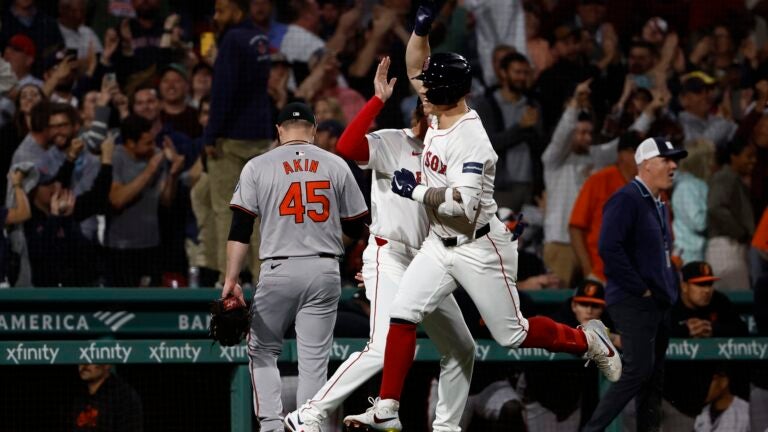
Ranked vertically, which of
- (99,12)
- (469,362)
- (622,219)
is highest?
(99,12)

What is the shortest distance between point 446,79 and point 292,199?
0.91 metres

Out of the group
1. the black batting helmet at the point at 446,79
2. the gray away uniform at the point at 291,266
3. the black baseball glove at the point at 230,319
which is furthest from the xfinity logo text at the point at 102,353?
the black batting helmet at the point at 446,79

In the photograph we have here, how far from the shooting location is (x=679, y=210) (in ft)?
26.3

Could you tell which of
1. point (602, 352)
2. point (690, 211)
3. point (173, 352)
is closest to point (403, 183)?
point (602, 352)

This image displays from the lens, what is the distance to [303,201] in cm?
497

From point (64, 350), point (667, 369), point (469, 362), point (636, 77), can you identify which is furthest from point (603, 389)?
point (636, 77)

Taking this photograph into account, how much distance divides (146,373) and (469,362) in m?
1.97

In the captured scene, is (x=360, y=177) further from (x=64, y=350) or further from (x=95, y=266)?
(x=64, y=350)

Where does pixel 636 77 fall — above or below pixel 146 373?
above

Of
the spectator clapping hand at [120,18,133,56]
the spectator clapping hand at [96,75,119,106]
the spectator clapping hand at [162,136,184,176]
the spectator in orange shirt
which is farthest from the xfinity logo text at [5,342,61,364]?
the spectator in orange shirt

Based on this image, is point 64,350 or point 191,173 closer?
point 64,350

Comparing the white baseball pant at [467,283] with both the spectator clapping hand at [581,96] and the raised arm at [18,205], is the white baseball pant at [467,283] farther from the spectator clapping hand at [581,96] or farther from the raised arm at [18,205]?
the spectator clapping hand at [581,96]

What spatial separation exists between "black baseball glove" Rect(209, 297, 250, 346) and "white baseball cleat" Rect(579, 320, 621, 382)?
1.42m

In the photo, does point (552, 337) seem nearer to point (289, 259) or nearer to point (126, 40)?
point (289, 259)
